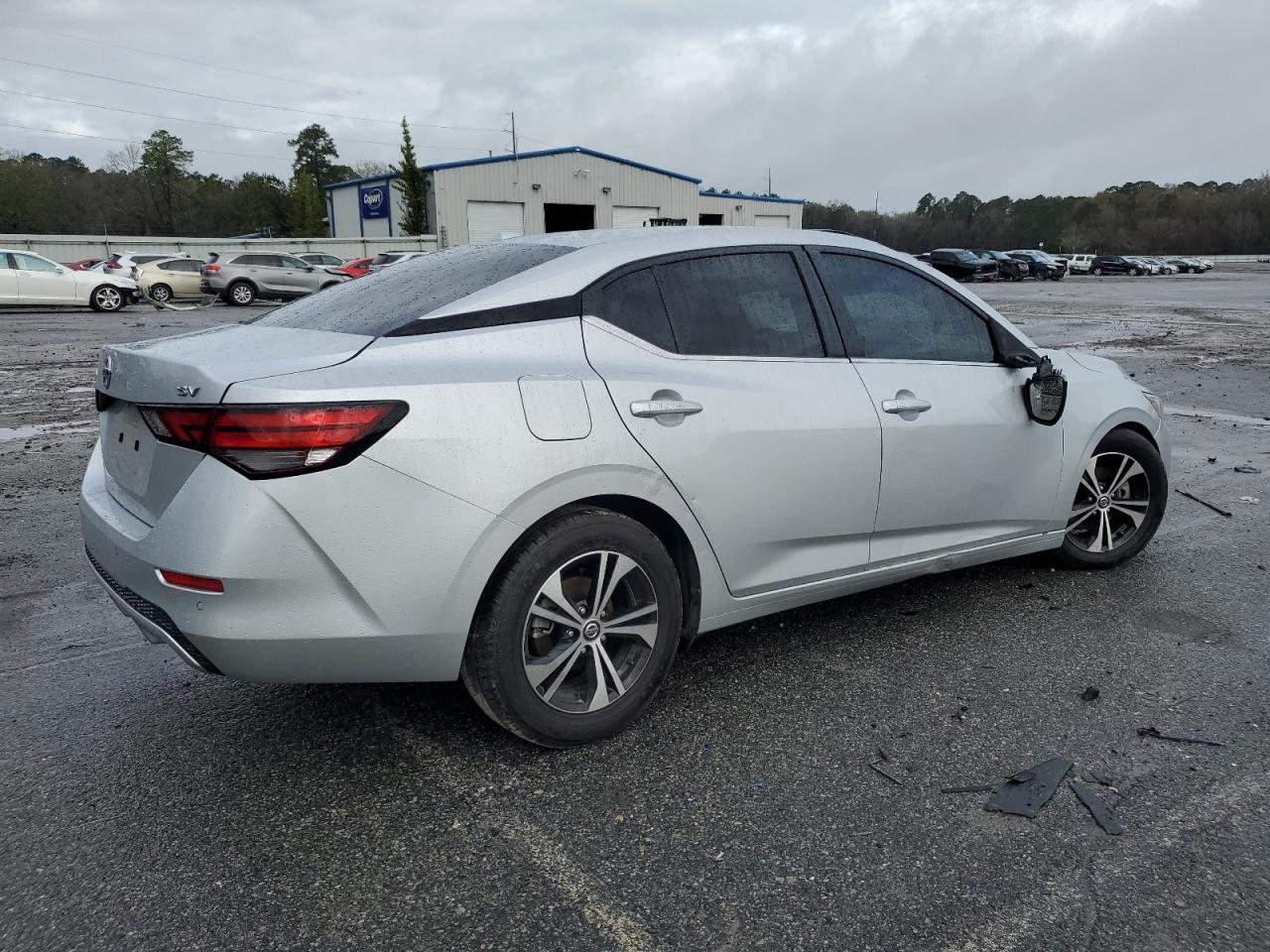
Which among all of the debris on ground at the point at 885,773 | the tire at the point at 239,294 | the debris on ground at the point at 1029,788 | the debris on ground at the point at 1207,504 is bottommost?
the tire at the point at 239,294

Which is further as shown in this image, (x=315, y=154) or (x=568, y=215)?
(x=315, y=154)

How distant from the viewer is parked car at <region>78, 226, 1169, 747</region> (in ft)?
8.13

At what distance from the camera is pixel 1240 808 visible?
2.65m

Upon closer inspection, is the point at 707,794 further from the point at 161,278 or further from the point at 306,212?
the point at 306,212

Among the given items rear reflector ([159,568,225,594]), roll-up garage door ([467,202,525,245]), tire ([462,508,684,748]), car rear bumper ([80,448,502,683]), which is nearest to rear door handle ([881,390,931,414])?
tire ([462,508,684,748])

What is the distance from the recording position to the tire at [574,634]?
2729 millimetres

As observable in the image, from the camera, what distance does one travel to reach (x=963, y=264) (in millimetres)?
51125

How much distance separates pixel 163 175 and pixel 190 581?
99711mm

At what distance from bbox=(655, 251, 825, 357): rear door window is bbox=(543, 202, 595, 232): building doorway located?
48800 millimetres

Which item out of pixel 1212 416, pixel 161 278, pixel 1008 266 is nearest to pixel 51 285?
pixel 161 278

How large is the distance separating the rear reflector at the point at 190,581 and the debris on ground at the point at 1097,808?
246 centimetres

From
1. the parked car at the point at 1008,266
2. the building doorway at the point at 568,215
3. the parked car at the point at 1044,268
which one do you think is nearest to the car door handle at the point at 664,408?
the building doorway at the point at 568,215

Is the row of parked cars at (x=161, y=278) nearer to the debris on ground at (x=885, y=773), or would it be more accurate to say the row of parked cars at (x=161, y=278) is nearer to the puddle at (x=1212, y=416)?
the puddle at (x=1212, y=416)

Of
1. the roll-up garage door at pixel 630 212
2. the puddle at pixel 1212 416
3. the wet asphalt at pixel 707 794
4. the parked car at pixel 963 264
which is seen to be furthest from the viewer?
the roll-up garage door at pixel 630 212
